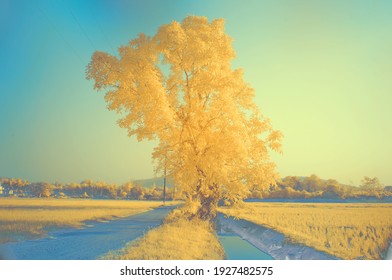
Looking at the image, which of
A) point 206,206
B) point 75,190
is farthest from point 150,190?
point 206,206

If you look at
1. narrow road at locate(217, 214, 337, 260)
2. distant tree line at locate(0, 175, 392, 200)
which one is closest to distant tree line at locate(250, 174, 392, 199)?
distant tree line at locate(0, 175, 392, 200)

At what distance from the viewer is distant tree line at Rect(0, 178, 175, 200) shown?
390 feet

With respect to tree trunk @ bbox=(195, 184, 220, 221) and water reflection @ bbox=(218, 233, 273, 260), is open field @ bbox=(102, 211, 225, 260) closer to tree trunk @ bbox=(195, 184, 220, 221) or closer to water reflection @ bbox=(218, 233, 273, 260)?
water reflection @ bbox=(218, 233, 273, 260)

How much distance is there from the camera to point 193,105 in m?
19.2

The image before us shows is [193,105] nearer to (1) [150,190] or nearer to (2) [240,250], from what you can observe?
(2) [240,250]

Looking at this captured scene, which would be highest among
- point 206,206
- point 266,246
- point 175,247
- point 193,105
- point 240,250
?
point 193,105

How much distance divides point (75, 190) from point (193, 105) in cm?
12218

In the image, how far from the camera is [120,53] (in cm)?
1845

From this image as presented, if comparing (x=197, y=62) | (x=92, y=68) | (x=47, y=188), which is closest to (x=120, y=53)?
(x=92, y=68)

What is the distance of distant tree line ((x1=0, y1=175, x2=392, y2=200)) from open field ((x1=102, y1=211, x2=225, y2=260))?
3681 centimetres

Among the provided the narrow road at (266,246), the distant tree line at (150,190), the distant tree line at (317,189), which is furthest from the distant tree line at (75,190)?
the narrow road at (266,246)
